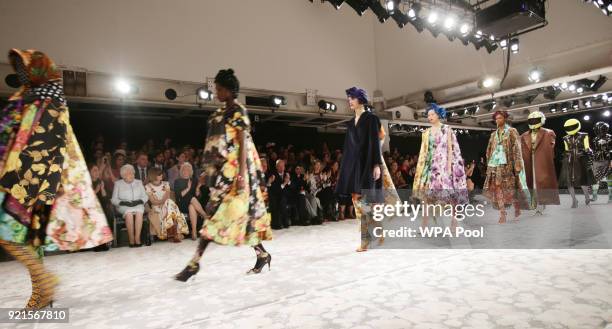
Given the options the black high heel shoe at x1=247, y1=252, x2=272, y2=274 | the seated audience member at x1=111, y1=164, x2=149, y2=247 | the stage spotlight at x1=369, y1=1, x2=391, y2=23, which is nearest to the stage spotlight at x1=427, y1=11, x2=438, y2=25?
the stage spotlight at x1=369, y1=1, x2=391, y2=23

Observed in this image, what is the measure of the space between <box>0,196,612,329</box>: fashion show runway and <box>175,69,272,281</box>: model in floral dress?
1.05ft

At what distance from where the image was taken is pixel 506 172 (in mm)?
4938

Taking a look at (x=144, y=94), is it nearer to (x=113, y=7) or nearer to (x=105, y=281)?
(x=113, y=7)

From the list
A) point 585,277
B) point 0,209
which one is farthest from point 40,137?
point 585,277

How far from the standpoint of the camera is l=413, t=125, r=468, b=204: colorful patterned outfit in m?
3.96

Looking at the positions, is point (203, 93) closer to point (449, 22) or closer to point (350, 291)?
point (449, 22)

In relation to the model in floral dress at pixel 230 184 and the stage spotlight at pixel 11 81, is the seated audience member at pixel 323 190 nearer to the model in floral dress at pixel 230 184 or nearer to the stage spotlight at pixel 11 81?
the model in floral dress at pixel 230 184

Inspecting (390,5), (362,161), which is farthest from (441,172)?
(390,5)

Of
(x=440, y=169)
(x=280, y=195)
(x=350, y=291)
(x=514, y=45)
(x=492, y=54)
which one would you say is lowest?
(x=350, y=291)

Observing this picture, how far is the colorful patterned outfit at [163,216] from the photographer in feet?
16.1

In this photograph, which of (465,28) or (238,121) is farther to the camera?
(465,28)

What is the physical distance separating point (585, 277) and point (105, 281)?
3.31 meters

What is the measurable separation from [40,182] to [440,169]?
3522mm

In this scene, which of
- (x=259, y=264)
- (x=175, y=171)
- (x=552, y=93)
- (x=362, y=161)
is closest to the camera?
(x=259, y=264)
